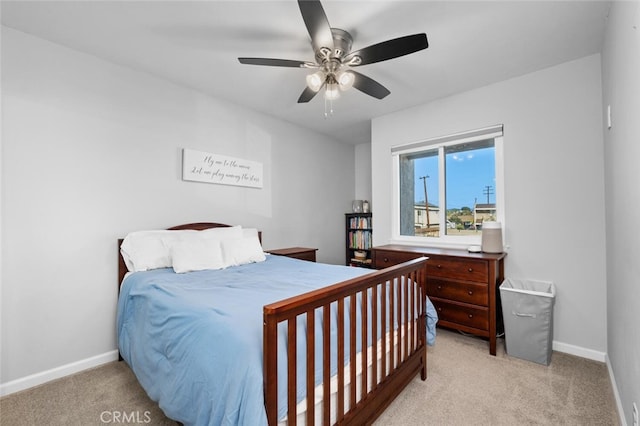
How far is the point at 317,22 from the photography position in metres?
1.49

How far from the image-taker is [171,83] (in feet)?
8.87

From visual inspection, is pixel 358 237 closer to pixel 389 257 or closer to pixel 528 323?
pixel 389 257

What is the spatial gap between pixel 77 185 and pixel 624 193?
3.53 meters

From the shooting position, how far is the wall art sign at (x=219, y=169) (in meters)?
2.79

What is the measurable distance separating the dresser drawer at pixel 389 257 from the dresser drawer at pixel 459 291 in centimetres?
27

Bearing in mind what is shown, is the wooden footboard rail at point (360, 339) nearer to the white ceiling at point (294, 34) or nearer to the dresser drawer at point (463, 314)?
the dresser drawer at point (463, 314)

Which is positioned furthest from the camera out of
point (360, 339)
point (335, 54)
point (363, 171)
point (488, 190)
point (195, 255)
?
point (363, 171)

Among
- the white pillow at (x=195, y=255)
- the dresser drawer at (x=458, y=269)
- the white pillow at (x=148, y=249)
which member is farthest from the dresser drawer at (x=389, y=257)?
the white pillow at (x=148, y=249)

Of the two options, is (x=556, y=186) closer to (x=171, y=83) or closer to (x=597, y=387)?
(x=597, y=387)

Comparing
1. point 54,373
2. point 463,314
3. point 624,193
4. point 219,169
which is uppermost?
point 219,169

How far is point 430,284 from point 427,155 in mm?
1568

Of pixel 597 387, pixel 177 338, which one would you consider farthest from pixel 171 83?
pixel 597 387

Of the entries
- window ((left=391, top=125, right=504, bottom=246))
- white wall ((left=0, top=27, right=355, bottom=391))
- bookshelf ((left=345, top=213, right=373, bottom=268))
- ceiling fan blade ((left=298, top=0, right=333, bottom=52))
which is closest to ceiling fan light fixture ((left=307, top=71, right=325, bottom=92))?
ceiling fan blade ((left=298, top=0, right=333, bottom=52))

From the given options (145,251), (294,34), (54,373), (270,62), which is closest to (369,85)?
(294,34)
